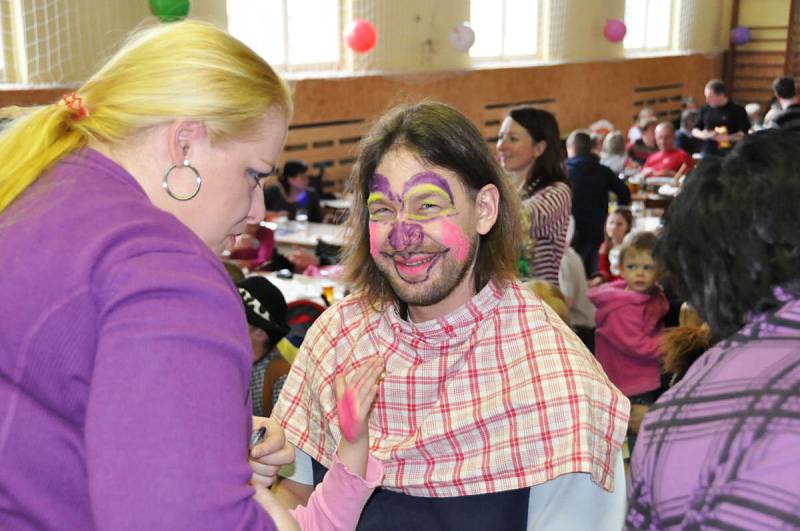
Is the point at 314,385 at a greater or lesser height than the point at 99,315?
lesser

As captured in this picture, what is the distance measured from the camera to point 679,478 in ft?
4.03

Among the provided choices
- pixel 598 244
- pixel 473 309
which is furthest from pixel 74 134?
pixel 598 244

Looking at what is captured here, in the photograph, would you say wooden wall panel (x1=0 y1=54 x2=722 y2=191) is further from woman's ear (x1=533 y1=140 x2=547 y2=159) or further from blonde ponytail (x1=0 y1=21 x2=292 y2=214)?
blonde ponytail (x1=0 y1=21 x2=292 y2=214)

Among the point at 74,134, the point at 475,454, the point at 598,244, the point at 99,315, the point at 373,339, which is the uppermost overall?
the point at 74,134

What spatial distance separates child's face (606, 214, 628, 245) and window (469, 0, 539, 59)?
5.72m

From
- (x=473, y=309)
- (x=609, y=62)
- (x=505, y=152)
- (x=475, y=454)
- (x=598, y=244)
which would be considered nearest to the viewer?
(x=475, y=454)

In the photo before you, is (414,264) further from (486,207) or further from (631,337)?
(631,337)

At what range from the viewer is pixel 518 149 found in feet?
16.4

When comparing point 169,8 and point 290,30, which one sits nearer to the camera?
point 169,8

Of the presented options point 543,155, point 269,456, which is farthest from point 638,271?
point 269,456

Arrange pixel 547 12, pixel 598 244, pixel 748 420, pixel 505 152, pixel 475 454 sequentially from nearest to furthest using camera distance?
1. pixel 748 420
2. pixel 475 454
3. pixel 505 152
4. pixel 598 244
5. pixel 547 12

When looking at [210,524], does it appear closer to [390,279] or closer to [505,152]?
[390,279]

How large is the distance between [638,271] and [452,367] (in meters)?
2.89

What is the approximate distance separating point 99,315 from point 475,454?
41.7 inches
